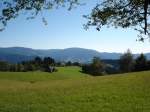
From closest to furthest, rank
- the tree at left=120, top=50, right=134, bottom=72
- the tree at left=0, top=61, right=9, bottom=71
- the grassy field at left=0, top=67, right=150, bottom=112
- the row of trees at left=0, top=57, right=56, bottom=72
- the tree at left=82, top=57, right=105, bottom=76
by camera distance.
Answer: the grassy field at left=0, top=67, right=150, bottom=112 < the row of trees at left=0, top=57, right=56, bottom=72 < the tree at left=0, top=61, right=9, bottom=71 < the tree at left=82, top=57, right=105, bottom=76 < the tree at left=120, top=50, right=134, bottom=72

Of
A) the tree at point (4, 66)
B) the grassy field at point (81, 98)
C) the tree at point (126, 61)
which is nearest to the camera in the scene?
the grassy field at point (81, 98)

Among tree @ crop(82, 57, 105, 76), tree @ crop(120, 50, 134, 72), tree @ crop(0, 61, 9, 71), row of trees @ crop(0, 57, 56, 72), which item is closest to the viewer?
row of trees @ crop(0, 57, 56, 72)

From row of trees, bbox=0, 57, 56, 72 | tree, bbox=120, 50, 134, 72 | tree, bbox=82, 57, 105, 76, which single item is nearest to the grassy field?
row of trees, bbox=0, 57, 56, 72

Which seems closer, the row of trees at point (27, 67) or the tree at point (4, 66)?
the row of trees at point (27, 67)

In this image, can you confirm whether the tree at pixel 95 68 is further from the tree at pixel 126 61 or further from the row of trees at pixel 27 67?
the row of trees at pixel 27 67

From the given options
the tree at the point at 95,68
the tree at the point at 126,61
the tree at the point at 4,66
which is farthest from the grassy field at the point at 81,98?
the tree at the point at 126,61

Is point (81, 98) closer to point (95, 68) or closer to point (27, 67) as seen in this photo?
point (27, 67)

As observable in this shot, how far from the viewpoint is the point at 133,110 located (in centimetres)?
2617

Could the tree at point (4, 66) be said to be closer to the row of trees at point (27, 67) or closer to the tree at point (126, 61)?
the row of trees at point (27, 67)

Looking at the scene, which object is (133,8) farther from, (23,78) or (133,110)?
(23,78)

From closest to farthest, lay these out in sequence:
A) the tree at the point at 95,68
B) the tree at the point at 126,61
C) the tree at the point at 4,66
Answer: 1. the tree at the point at 4,66
2. the tree at the point at 95,68
3. the tree at the point at 126,61

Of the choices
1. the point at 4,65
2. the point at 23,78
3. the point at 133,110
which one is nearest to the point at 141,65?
the point at 23,78

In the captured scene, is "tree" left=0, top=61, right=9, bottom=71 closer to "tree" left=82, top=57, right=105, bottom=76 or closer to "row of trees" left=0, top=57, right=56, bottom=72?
"row of trees" left=0, top=57, right=56, bottom=72

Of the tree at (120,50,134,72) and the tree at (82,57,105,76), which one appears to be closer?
the tree at (82,57,105,76)
